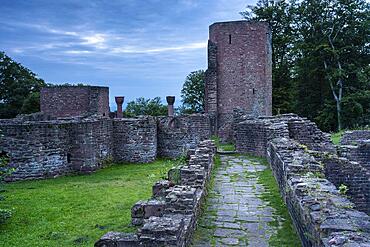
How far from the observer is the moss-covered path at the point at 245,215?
691 cm

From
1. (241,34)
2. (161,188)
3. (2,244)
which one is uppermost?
(241,34)

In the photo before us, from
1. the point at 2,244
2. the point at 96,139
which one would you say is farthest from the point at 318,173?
the point at 96,139

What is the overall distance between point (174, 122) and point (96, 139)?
18.0 feet

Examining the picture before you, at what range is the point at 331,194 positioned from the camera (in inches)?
257

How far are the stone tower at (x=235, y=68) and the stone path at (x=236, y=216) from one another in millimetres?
18531

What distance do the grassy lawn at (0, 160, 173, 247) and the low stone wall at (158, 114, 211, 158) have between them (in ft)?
14.0

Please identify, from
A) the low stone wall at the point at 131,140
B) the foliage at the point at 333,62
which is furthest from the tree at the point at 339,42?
the low stone wall at the point at 131,140

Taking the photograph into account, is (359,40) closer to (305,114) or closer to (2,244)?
(305,114)

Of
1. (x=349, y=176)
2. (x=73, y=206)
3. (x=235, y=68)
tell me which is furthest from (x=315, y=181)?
(x=235, y=68)

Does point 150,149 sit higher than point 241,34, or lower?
lower

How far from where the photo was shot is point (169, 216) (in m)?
6.43

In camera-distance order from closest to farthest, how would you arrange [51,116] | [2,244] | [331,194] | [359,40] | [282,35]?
1. [331,194]
2. [2,244]
3. [51,116]
4. [359,40]
5. [282,35]

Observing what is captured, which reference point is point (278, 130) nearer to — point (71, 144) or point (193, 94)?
point (71, 144)

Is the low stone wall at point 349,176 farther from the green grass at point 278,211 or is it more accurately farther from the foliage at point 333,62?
the foliage at point 333,62
